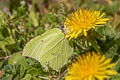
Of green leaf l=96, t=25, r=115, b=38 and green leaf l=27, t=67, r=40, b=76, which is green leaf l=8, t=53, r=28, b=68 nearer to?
green leaf l=27, t=67, r=40, b=76

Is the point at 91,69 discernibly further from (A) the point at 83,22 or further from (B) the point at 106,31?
(B) the point at 106,31

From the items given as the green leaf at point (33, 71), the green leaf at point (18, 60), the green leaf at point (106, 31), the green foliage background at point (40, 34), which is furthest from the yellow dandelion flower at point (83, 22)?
the green leaf at point (106, 31)

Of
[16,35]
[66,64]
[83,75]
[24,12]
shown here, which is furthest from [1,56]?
[83,75]

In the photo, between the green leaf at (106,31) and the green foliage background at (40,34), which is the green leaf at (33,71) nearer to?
the green foliage background at (40,34)

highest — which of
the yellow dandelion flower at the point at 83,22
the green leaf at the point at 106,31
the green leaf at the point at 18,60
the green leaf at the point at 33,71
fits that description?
the yellow dandelion flower at the point at 83,22

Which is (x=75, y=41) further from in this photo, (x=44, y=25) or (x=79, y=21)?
(x=44, y=25)

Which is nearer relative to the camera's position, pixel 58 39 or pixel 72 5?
pixel 58 39

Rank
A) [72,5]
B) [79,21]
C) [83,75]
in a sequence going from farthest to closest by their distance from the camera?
[72,5], [79,21], [83,75]
